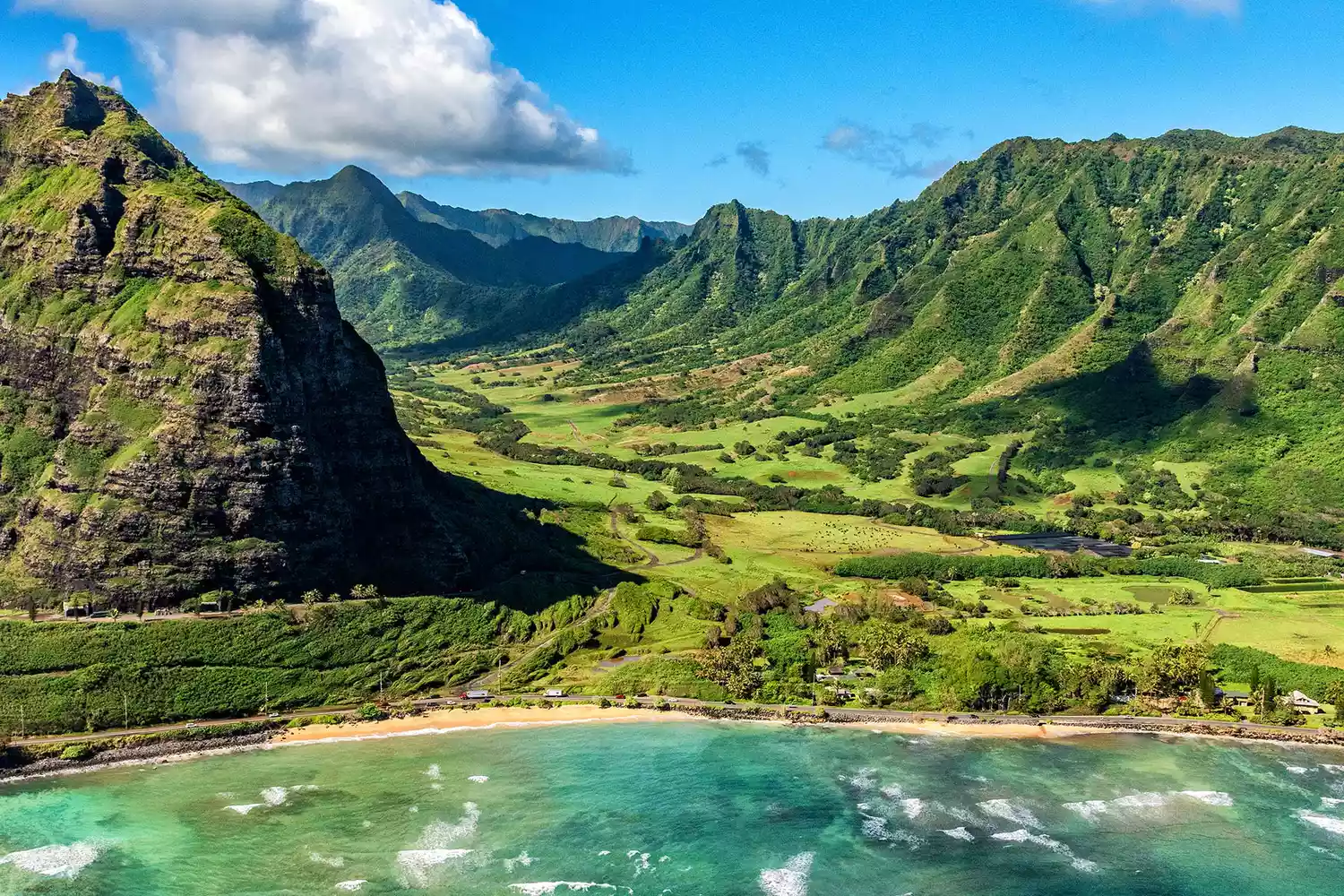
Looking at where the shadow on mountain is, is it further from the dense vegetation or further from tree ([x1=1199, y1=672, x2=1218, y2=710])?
tree ([x1=1199, y1=672, x2=1218, y2=710])

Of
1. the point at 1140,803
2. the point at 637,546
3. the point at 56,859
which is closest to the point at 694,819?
the point at 1140,803

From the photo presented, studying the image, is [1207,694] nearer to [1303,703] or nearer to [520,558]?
[1303,703]

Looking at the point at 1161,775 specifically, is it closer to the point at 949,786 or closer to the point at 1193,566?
the point at 949,786

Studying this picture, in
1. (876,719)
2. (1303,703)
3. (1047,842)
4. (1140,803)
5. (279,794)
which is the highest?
(1303,703)

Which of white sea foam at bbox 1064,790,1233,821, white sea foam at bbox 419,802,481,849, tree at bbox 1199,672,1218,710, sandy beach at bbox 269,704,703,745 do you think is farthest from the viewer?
tree at bbox 1199,672,1218,710

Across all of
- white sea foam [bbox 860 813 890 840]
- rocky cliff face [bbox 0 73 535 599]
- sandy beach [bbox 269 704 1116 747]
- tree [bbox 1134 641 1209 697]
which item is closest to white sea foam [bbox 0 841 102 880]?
sandy beach [bbox 269 704 1116 747]
